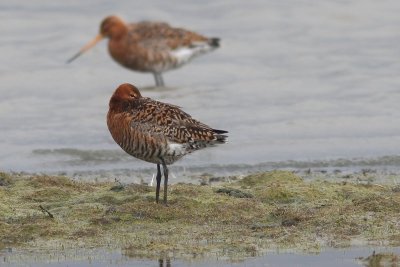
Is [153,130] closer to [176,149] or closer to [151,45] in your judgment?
[176,149]

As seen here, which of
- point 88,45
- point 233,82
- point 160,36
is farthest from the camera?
point 160,36

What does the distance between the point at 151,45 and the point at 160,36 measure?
22cm

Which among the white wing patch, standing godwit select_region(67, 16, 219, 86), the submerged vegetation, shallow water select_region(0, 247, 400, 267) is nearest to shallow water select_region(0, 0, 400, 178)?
standing godwit select_region(67, 16, 219, 86)

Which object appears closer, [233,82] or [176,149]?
[176,149]

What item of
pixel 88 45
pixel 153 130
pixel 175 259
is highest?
pixel 88 45

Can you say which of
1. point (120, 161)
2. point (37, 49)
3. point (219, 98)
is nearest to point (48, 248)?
point (120, 161)

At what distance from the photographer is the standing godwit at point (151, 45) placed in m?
17.9

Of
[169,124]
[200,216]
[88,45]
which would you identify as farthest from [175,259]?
[88,45]

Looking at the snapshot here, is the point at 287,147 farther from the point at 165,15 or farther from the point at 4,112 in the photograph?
the point at 165,15

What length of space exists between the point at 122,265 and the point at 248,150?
573cm

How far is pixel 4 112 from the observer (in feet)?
47.0

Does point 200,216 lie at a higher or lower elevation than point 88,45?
lower

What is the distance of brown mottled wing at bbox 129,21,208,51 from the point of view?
18094 mm

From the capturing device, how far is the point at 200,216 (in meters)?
8.11
